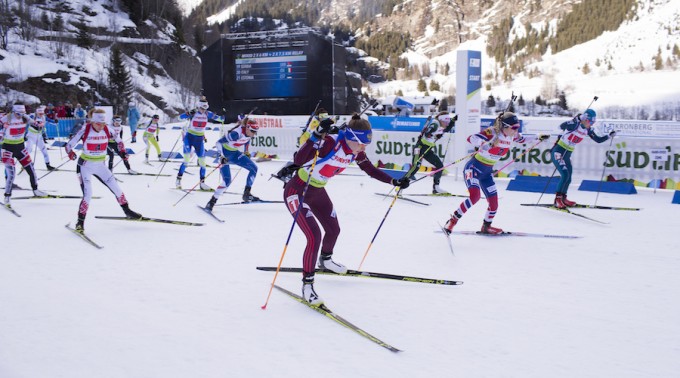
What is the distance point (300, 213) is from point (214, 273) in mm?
1707

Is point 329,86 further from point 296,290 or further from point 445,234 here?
point 296,290

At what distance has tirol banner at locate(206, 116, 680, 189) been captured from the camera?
1256 centimetres

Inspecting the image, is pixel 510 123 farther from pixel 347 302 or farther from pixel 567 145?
pixel 347 302

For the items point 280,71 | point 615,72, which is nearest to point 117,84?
point 280,71

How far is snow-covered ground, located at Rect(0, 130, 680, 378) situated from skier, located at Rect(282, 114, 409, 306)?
0.55 metres

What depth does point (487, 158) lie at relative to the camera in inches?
311

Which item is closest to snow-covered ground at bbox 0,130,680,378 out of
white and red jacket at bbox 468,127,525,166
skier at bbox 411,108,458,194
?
white and red jacket at bbox 468,127,525,166

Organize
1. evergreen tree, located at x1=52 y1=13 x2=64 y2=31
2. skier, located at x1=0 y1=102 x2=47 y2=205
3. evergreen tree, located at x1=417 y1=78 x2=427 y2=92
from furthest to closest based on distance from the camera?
evergreen tree, located at x1=417 y1=78 x2=427 y2=92 → evergreen tree, located at x1=52 y1=13 x2=64 y2=31 → skier, located at x1=0 y1=102 x2=47 y2=205

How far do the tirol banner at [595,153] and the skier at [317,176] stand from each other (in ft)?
25.4

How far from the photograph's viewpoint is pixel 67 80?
48594 millimetres

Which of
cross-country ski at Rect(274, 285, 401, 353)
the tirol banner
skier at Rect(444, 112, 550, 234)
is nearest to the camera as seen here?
cross-country ski at Rect(274, 285, 401, 353)

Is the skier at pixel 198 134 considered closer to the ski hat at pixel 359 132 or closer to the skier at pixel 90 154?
the skier at pixel 90 154

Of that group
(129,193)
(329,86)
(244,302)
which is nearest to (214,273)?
(244,302)

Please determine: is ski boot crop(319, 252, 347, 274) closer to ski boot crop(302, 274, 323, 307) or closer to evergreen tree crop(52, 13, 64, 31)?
ski boot crop(302, 274, 323, 307)
